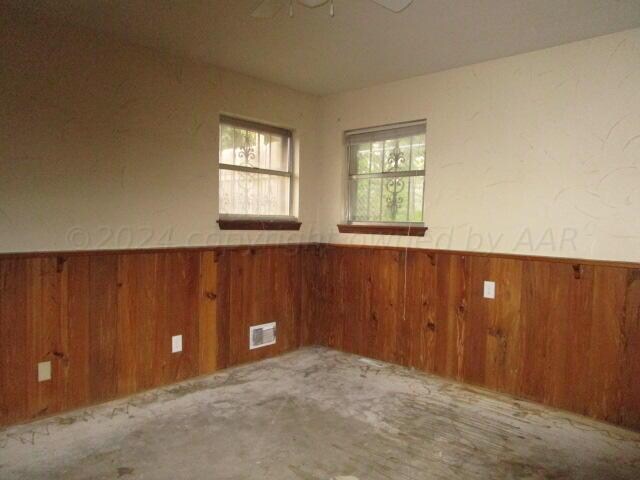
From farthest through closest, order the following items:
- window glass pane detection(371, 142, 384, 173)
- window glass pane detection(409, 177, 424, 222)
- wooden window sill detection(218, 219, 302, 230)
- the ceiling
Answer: window glass pane detection(371, 142, 384, 173), window glass pane detection(409, 177, 424, 222), wooden window sill detection(218, 219, 302, 230), the ceiling

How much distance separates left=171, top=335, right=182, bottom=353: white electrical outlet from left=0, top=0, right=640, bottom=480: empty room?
22 millimetres

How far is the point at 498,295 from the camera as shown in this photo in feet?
10.6

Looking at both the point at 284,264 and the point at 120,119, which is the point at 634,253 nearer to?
the point at 284,264

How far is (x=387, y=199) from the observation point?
12.8ft

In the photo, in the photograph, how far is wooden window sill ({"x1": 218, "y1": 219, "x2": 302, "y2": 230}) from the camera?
3.58 meters

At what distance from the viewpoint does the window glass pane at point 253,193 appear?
143 inches

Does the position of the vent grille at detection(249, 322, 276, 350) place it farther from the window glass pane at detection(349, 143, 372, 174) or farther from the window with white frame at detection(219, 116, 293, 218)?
the window glass pane at detection(349, 143, 372, 174)

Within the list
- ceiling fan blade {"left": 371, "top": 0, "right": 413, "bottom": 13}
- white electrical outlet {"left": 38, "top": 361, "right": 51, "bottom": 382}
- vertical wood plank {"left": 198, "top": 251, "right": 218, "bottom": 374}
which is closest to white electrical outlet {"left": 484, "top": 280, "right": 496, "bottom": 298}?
ceiling fan blade {"left": 371, "top": 0, "right": 413, "bottom": 13}

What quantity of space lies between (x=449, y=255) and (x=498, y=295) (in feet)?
1.54

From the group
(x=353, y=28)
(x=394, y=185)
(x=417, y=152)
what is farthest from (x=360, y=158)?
(x=353, y=28)

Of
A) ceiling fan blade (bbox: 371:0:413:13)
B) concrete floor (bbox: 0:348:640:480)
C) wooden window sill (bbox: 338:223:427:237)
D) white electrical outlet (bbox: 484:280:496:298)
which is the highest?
ceiling fan blade (bbox: 371:0:413:13)

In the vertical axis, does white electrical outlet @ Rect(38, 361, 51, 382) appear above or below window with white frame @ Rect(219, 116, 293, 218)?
below

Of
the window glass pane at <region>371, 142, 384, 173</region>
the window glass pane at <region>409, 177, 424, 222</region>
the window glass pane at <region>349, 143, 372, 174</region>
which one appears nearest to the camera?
the window glass pane at <region>409, 177, 424, 222</region>

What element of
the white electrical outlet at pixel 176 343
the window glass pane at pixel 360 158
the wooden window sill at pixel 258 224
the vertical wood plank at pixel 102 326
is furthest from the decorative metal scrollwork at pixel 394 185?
the vertical wood plank at pixel 102 326
